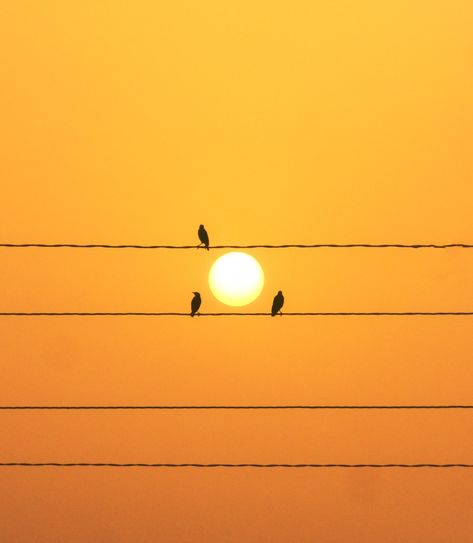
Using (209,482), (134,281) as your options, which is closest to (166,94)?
(134,281)

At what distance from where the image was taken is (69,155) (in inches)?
179

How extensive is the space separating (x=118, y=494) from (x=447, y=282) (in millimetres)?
2130

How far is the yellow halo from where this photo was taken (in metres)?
3.90

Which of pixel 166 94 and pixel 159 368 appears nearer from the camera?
pixel 166 94

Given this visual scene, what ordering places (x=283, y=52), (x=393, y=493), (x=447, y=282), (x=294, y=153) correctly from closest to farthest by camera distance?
(x=283, y=52) → (x=294, y=153) → (x=447, y=282) → (x=393, y=493)

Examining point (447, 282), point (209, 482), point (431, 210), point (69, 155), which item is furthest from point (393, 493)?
point (69, 155)

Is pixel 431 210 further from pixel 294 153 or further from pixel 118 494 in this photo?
pixel 118 494

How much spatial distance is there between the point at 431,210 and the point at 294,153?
2.25 feet

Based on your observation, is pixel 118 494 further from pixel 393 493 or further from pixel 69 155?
pixel 69 155

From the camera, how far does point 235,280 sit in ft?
12.8

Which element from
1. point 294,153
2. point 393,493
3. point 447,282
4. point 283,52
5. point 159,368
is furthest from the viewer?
point 393,493

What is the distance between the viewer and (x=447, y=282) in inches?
194

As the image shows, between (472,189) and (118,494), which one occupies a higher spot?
(472,189)

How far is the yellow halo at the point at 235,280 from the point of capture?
3.90 m
